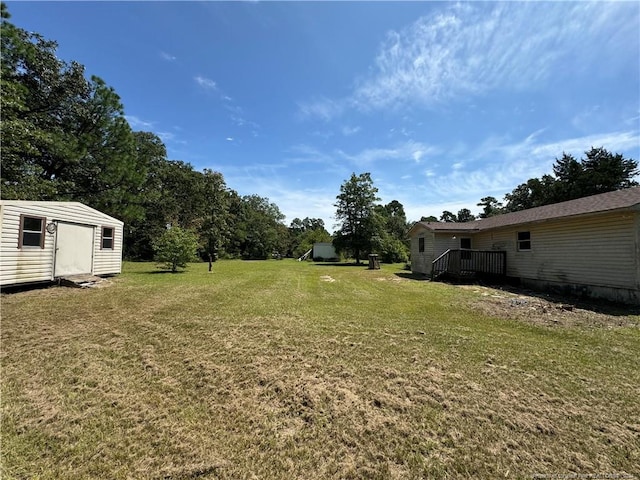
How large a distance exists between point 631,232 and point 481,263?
20.4 ft

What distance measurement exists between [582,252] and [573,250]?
34 centimetres

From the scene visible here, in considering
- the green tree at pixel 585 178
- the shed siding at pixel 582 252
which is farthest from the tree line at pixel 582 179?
the shed siding at pixel 582 252

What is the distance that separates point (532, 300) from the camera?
29.1ft

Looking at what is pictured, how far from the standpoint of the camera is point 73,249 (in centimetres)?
1053

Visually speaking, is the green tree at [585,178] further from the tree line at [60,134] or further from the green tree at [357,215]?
the tree line at [60,134]

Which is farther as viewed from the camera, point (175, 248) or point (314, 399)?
point (175, 248)

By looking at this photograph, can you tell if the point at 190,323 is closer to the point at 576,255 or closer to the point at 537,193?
the point at 576,255

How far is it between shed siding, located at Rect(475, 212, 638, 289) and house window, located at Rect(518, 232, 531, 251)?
0.19 metres

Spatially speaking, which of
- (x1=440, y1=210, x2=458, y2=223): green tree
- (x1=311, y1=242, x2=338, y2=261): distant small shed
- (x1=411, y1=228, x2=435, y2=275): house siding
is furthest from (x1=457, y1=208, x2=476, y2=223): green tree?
(x1=411, y1=228, x2=435, y2=275): house siding

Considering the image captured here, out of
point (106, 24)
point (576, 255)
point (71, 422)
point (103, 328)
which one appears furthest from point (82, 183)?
point (576, 255)

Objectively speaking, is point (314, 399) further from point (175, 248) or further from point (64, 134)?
point (64, 134)

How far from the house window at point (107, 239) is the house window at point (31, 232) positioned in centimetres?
273

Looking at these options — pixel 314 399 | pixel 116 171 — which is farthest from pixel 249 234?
pixel 314 399

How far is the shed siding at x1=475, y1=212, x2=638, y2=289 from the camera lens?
8438mm
